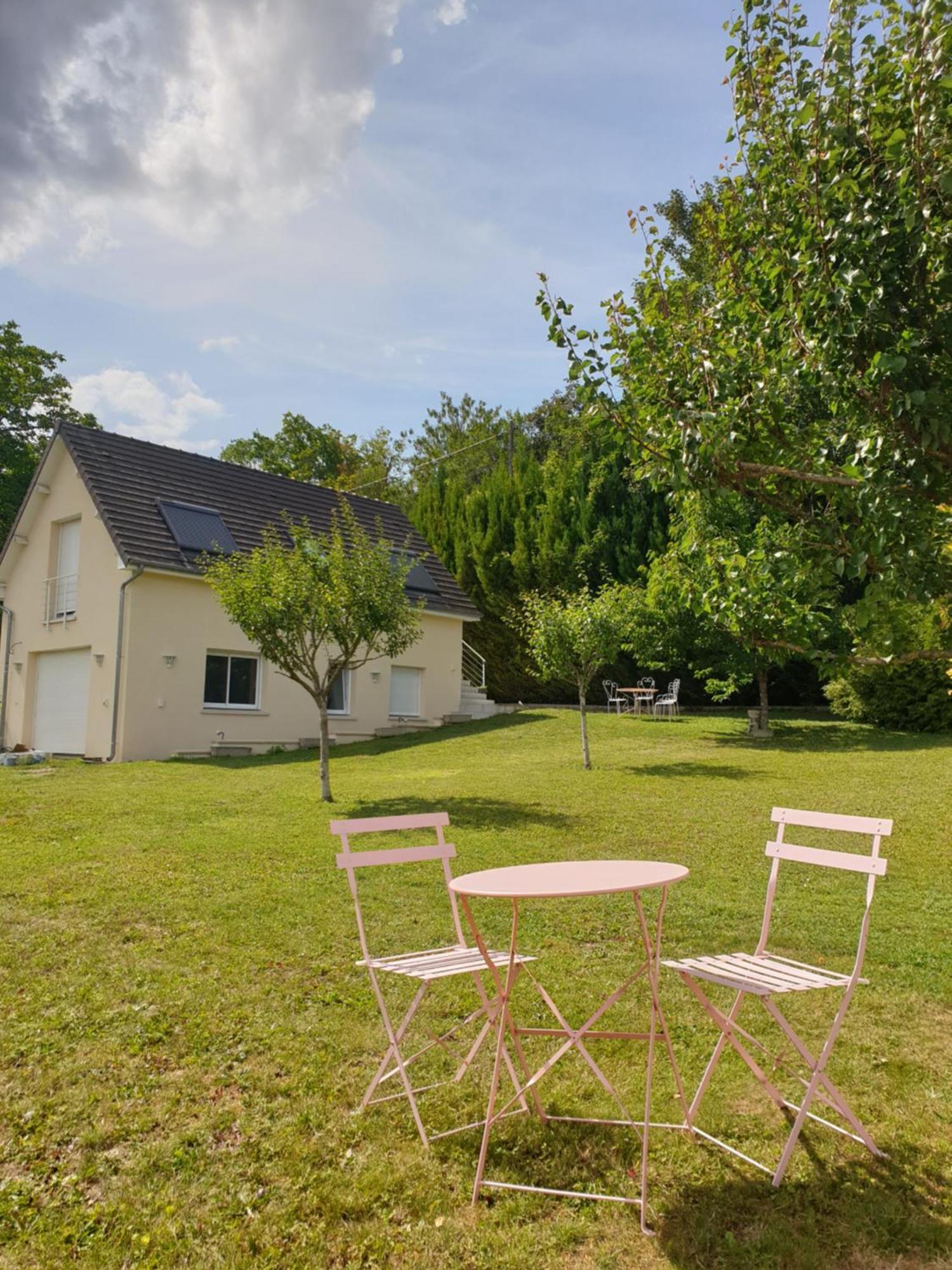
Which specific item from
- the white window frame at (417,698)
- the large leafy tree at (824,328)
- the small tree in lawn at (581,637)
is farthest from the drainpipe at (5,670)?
the large leafy tree at (824,328)

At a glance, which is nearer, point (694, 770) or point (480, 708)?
point (694, 770)

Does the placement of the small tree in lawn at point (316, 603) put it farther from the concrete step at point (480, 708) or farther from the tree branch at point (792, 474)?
the concrete step at point (480, 708)

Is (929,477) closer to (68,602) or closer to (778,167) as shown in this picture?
(778,167)

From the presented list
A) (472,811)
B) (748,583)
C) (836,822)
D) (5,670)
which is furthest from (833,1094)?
(5,670)

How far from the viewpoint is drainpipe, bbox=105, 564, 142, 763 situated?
57.4 feet

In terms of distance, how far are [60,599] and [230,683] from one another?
14.8ft

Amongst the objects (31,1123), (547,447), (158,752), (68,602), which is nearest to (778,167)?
(31,1123)

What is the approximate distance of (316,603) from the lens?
11492 mm

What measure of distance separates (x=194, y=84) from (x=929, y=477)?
293 inches

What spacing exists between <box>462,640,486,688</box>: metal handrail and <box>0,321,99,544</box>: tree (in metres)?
14.9

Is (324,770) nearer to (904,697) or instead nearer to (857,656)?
(857,656)

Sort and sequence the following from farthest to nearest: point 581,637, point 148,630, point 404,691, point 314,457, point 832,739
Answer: point 314,457 → point 404,691 → point 148,630 → point 832,739 → point 581,637

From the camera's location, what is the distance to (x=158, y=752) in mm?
17922

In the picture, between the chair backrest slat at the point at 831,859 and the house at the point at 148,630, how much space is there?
49.4ft
